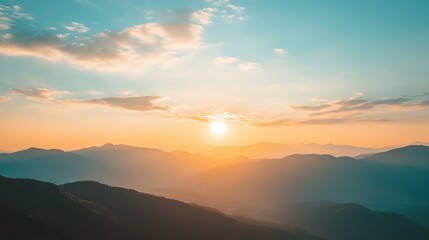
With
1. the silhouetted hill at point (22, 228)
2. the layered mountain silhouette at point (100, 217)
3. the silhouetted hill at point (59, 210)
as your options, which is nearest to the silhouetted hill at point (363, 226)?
the layered mountain silhouette at point (100, 217)

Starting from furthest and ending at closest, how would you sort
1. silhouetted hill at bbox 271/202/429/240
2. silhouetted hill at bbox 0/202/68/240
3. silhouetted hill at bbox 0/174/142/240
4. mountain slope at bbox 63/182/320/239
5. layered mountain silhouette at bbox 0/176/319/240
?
silhouetted hill at bbox 271/202/429/240 < mountain slope at bbox 63/182/320/239 < silhouetted hill at bbox 0/174/142/240 < layered mountain silhouette at bbox 0/176/319/240 < silhouetted hill at bbox 0/202/68/240

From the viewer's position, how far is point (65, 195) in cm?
8306

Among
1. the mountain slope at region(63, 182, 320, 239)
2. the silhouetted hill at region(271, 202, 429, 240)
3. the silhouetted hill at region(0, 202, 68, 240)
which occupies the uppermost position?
the silhouetted hill at region(0, 202, 68, 240)

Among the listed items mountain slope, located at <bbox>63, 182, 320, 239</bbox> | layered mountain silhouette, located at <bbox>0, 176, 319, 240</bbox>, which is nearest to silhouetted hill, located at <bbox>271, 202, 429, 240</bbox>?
layered mountain silhouette, located at <bbox>0, 176, 319, 240</bbox>

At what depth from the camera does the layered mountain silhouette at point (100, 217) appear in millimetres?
54109

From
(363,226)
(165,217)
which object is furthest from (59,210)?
(363,226)

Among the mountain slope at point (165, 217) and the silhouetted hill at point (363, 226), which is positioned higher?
the mountain slope at point (165, 217)

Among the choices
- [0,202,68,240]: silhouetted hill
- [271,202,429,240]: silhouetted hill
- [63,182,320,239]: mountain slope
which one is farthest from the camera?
[271,202,429,240]: silhouetted hill

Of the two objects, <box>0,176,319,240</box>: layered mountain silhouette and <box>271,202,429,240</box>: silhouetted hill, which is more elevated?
<box>0,176,319,240</box>: layered mountain silhouette

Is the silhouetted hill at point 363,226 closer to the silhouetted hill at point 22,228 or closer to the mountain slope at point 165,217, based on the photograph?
the mountain slope at point 165,217

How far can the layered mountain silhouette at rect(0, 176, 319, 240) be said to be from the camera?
5411cm

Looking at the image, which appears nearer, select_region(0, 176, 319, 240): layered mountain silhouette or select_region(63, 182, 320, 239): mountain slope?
select_region(0, 176, 319, 240): layered mountain silhouette

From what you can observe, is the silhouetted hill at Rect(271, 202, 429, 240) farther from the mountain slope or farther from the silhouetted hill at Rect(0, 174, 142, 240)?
the silhouetted hill at Rect(0, 174, 142, 240)

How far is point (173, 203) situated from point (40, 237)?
5937cm
